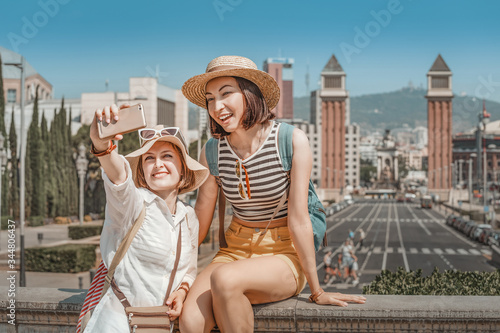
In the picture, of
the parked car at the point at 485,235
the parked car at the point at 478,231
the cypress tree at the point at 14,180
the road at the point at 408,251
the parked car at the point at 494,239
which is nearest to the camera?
the road at the point at 408,251

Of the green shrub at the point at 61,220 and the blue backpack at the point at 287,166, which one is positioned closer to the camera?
the blue backpack at the point at 287,166

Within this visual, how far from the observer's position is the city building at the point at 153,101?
82938 mm

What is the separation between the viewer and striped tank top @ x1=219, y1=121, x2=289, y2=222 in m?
3.76

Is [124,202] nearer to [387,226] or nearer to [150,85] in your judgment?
[387,226]

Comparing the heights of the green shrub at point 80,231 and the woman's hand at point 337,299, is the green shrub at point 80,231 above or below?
below

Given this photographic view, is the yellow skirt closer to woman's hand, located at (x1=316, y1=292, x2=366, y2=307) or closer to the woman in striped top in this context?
the woman in striped top

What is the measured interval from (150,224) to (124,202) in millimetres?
228

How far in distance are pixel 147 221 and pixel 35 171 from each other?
41651 millimetres

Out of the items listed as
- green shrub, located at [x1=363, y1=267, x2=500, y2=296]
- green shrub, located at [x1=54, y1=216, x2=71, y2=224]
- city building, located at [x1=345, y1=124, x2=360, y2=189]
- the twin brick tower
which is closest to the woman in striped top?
green shrub, located at [x1=363, y1=267, x2=500, y2=296]

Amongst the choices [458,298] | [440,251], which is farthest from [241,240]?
[440,251]

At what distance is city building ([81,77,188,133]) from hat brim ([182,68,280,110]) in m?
73.9

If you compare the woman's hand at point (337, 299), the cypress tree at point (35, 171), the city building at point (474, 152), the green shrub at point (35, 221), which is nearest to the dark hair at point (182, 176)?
the woman's hand at point (337, 299)

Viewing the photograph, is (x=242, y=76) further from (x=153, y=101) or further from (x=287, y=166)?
(x=153, y=101)

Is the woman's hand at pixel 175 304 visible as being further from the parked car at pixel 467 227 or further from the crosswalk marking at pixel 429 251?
the parked car at pixel 467 227
